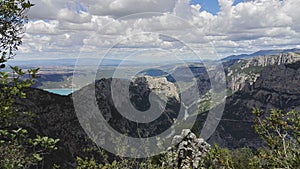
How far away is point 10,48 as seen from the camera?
6.20m

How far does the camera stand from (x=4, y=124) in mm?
6500

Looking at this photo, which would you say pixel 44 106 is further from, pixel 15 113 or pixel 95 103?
pixel 15 113

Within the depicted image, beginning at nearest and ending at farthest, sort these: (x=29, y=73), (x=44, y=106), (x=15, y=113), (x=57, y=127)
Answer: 1. (x=29, y=73)
2. (x=15, y=113)
3. (x=57, y=127)
4. (x=44, y=106)

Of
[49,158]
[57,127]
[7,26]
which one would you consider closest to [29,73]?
[7,26]

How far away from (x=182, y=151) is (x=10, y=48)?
3587 centimetres

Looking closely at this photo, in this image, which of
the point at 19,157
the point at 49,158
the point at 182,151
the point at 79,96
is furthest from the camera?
the point at 79,96

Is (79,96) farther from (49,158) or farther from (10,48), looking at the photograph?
(10,48)

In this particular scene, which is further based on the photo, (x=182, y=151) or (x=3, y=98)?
(x=182, y=151)

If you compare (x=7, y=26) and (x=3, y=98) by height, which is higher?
(x=7, y=26)

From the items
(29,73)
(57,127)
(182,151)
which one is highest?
(29,73)

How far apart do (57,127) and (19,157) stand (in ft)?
310

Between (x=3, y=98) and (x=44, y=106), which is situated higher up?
(x=3, y=98)

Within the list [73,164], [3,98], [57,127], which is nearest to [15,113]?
[3,98]

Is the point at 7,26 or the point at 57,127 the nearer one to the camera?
the point at 7,26
